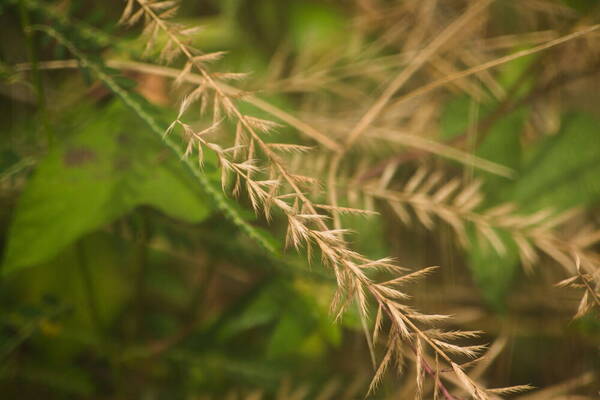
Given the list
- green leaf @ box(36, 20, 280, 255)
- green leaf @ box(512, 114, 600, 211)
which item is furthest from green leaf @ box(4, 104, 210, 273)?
green leaf @ box(512, 114, 600, 211)

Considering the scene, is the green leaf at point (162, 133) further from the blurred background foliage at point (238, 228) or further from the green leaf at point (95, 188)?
the green leaf at point (95, 188)

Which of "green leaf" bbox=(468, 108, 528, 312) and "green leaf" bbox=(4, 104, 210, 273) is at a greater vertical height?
"green leaf" bbox=(4, 104, 210, 273)

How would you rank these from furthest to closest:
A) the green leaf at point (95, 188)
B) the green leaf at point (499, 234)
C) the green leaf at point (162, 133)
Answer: the green leaf at point (499, 234) → the green leaf at point (95, 188) → the green leaf at point (162, 133)

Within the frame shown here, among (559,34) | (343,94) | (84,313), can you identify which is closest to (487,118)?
(559,34)

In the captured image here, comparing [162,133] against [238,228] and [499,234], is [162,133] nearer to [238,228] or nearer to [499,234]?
[238,228]

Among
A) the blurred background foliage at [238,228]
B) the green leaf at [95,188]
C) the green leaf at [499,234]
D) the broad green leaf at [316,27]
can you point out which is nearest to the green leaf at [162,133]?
the blurred background foliage at [238,228]

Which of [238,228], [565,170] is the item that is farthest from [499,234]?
[238,228]

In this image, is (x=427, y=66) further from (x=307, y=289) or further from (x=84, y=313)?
(x=84, y=313)

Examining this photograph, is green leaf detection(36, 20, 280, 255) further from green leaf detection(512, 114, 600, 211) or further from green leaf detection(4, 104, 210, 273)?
green leaf detection(512, 114, 600, 211)
